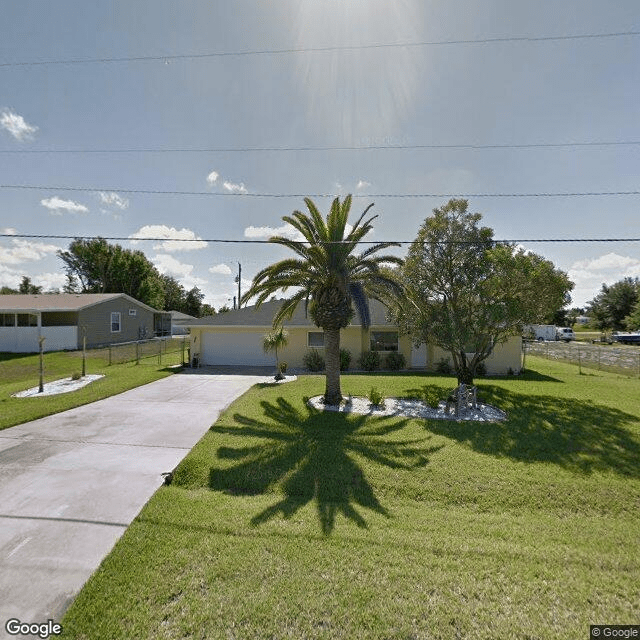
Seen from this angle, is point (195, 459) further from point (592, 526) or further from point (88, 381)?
point (88, 381)

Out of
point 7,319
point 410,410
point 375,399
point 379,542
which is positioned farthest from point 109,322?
point 379,542

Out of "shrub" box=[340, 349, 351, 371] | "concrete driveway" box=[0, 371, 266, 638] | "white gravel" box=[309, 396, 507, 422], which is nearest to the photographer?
"concrete driveway" box=[0, 371, 266, 638]

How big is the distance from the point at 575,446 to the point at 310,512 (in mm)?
6281

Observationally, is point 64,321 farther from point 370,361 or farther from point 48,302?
point 370,361

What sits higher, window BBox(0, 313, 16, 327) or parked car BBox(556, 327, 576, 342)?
window BBox(0, 313, 16, 327)

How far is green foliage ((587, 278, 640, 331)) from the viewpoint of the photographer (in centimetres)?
5244

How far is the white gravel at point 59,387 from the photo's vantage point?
11.5 metres

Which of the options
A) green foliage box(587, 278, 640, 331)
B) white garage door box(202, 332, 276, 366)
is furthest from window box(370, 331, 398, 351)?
green foliage box(587, 278, 640, 331)

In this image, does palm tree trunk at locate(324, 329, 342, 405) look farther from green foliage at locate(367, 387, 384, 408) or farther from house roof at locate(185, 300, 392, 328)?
house roof at locate(185, 300, 392, 328)

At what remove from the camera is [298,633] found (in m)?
2.83

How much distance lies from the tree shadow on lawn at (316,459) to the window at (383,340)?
9373mm

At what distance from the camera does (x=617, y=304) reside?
5338cm

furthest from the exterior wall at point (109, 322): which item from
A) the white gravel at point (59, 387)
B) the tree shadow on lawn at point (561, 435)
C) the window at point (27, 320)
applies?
the tree shadow on lawn at point (561, 435)

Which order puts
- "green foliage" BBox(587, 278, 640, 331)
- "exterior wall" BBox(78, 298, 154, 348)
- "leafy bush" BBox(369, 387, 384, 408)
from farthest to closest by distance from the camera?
"green foliage" BBox(587, 278, 640, 331), "exterior wall" BBox(78, 298, 154, 348), "leafy bush" BBox(369, 387, 384, 408)
